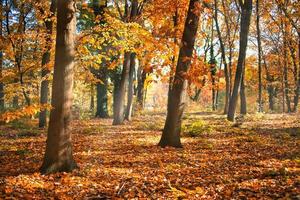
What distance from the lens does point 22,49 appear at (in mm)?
18641

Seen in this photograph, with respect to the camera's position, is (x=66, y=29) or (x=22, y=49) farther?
(x=22, y=49)

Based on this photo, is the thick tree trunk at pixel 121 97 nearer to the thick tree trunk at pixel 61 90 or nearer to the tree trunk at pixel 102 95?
the tree trunk at pixel 102 95

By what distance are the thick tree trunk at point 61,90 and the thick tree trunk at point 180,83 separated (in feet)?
15.4

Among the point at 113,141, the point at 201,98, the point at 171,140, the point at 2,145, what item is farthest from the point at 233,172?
the point at 201,98

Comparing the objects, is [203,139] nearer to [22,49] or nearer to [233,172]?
[233,172]

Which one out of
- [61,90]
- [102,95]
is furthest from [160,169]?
[102,95]

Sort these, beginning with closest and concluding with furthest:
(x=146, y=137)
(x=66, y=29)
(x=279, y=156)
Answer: (x=66, y=29) < (x=279, y=156) < (x=146, y=137)

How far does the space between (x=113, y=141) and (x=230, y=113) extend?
10.1 metres

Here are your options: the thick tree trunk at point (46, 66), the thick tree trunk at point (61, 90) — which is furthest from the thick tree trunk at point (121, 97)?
the thick tree trunk at point (61, 90)

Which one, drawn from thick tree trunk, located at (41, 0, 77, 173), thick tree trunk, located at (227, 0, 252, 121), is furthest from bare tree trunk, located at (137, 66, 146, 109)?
thick tree trunk, located at (41, 0, 77, 173)

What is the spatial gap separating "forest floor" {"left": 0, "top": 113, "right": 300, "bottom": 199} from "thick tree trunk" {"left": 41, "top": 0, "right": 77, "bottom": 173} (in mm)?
468

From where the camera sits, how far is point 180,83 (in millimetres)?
11859

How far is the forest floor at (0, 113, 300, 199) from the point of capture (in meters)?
6.93

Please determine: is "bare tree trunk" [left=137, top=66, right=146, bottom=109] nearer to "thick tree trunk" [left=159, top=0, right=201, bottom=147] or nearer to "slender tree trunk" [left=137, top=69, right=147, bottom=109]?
"slender tree trunk" [left=137, top=69, right=147, bottom=109]
